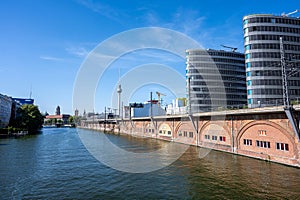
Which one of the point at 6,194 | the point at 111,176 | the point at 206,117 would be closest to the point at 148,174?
the point at 111,176

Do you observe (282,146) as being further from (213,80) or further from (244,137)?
(213,80)

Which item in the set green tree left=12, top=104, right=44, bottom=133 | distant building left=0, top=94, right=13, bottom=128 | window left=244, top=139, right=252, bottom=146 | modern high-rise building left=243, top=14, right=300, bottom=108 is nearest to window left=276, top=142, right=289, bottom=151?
window left=244, top=139, right=252, bottom=146

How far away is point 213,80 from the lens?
311 feet

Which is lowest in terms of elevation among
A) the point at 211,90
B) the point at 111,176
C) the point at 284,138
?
the point at 111,176

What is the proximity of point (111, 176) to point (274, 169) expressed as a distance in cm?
1983

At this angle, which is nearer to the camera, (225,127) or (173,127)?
(225,127)

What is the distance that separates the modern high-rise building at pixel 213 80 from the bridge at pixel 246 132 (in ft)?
Result: 136

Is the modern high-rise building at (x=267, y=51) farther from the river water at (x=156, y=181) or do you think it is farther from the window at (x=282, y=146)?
the river water at (x=156, y=181)

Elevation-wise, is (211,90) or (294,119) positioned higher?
(211,90)

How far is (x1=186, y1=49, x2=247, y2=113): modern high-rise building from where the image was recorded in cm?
9469

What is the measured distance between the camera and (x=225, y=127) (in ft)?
126

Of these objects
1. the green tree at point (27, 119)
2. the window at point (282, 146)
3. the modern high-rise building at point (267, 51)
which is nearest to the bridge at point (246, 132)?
the window at point (282, 146)

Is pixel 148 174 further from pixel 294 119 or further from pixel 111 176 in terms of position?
pixel 294 119

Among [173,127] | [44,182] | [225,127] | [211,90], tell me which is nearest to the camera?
[44,182]
